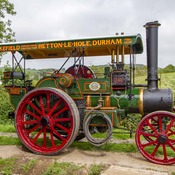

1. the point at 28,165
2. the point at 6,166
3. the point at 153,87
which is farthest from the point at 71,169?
the point at 153,87

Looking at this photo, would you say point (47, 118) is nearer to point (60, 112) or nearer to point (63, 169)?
point (60, 112)

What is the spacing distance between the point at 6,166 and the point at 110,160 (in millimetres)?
1951

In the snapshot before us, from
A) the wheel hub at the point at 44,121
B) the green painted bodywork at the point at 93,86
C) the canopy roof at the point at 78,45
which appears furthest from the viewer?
the wheel hub at the point at 44,121

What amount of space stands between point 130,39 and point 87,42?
Answer: 873 millimetres

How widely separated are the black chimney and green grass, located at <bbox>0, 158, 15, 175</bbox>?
10.2 feet

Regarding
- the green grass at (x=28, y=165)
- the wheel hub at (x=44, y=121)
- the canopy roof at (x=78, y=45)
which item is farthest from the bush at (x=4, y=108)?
the green grass at (x=28, y=165)

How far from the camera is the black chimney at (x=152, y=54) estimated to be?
6090mm

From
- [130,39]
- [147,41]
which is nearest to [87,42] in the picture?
[130,39]

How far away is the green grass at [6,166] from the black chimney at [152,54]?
3.12 m

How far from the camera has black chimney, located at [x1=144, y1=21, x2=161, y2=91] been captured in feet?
20.0

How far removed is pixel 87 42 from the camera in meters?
5.92

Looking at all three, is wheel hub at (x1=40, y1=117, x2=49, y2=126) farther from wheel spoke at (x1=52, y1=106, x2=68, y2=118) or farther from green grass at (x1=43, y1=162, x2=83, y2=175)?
green grass at (x1=43, y1=162, x2=83, y2=175)

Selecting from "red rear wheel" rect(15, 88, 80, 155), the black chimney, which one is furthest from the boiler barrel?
"red rear wheel" rect(15, 88, 80, 155)

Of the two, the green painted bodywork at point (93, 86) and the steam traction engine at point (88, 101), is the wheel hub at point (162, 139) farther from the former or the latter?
the green painted bodywork at point (93, 86)
